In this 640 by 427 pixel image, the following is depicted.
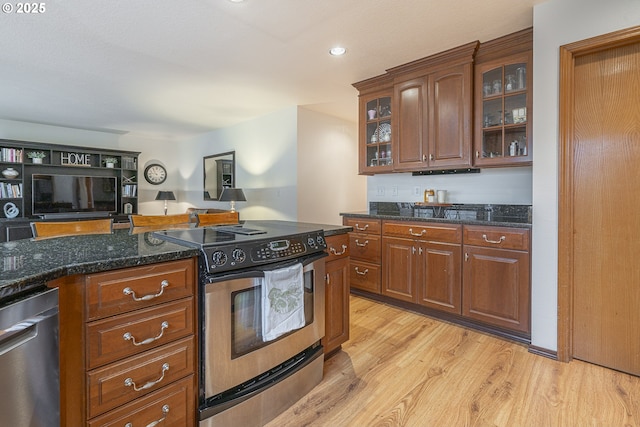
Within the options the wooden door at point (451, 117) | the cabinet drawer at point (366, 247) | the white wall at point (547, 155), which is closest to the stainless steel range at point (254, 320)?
the cabinet drawer at point (366, 247)

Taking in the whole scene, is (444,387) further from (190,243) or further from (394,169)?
(394,169)

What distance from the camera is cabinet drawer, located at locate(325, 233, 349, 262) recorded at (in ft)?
6.40

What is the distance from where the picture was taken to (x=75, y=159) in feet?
18.5

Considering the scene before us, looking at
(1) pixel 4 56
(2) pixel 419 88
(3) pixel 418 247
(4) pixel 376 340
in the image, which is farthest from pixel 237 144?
(4) pixel 376 340

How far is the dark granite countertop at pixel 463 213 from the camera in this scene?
8.20 feet

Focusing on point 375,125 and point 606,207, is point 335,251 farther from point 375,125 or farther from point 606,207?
point 375,125

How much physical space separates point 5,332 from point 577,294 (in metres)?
2.89

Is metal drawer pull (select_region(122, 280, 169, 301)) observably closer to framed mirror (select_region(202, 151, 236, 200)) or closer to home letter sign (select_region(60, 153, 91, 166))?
framed mirror (select_region(202, 151, 236, 200))

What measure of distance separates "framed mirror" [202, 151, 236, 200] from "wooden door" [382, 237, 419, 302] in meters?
3.50

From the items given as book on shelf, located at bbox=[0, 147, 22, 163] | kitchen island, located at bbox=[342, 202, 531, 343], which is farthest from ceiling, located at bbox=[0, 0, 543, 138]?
kitchen island, located at bbox=[342, 202, 531, 343]

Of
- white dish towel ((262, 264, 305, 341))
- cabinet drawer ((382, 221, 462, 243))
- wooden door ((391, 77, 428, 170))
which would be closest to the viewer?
white dish towel ((262, 264, 305, 341))

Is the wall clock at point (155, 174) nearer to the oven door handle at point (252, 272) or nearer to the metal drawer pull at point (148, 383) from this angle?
the oven door handle at point (252, 272)

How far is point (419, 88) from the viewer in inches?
120

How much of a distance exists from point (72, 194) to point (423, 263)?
20.0 feet
